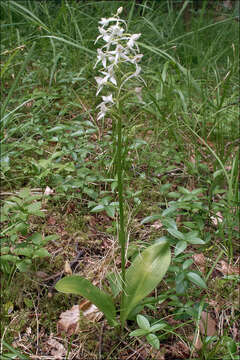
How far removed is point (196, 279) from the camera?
1325 millimetres

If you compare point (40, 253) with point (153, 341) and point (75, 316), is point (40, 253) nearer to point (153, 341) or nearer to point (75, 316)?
point (75, 316)

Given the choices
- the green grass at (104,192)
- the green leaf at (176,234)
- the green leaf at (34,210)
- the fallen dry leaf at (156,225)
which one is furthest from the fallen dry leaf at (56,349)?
the fallen dry leaf at (156,225)

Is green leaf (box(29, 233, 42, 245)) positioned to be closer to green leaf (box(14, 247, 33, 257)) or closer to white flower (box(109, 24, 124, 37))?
green leaf (box(14, 247, 33, 257))

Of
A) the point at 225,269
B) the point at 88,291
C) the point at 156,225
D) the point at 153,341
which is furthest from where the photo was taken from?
the point at 156,225

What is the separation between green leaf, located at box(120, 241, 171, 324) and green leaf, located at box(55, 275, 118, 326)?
0.16ft

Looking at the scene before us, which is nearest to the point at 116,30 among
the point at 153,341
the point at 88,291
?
the point at 88,291

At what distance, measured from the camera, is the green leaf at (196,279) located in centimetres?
131

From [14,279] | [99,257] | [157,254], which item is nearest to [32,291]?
[14,279]

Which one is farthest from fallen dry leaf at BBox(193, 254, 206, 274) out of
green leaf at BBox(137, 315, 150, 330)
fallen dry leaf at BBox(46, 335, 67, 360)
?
fallen dry leaf at BBox(46, 335, 67, 360)

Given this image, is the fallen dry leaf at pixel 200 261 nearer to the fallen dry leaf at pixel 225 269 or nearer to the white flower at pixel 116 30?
the fallen dry leaf at pixel 225 269

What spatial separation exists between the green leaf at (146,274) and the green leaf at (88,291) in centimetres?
5

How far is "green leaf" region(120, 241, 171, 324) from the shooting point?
131 cm

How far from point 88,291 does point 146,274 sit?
8.8 inches

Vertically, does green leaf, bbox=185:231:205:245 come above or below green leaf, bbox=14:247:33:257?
above
